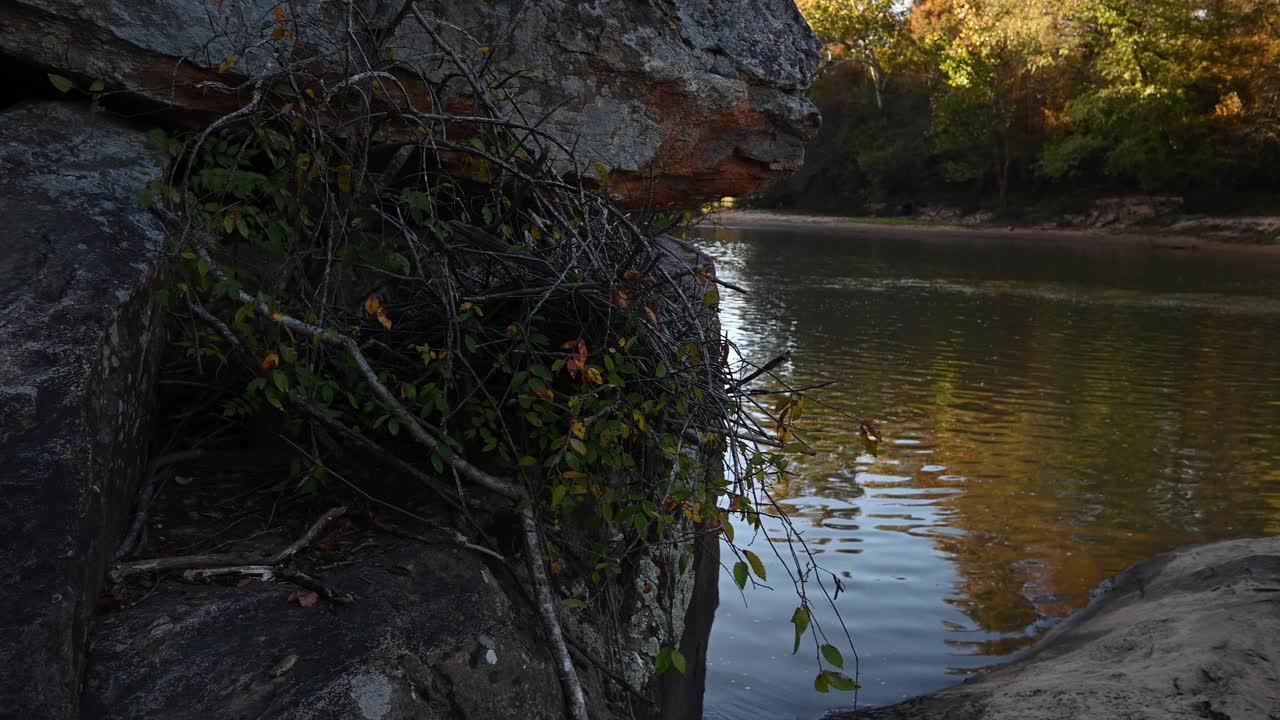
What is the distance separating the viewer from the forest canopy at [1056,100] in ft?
110

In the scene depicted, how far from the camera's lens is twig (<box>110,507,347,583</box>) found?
250cm

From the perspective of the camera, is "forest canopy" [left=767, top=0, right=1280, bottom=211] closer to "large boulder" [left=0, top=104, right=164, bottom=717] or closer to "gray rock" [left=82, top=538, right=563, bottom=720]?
"large boulder" [left=0, top=104, right=164, bottom=717]

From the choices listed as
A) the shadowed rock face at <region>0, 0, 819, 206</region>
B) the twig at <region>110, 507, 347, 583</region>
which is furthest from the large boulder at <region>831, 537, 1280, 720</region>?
the twig at <region>110, 507, 347, 583</region>

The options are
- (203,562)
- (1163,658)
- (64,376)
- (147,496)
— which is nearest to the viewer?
(64,376)

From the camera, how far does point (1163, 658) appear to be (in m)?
4.19

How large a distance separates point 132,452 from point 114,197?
703 millimetres

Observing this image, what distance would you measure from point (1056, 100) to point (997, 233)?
5641 mm

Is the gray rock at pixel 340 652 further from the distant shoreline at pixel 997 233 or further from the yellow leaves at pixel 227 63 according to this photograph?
the distant shoreline at pixel 997 233

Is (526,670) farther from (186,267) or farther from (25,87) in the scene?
(25,87)

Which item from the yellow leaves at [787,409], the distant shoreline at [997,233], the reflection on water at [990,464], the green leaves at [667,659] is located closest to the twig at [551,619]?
the green leaves at [667,659]

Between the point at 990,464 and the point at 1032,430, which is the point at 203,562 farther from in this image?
the point at 1032,430

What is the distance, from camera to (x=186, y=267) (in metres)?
2.88

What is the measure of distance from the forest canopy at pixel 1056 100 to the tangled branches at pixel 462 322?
97.0 feet

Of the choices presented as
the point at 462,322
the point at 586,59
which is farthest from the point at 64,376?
the point at 586,59
